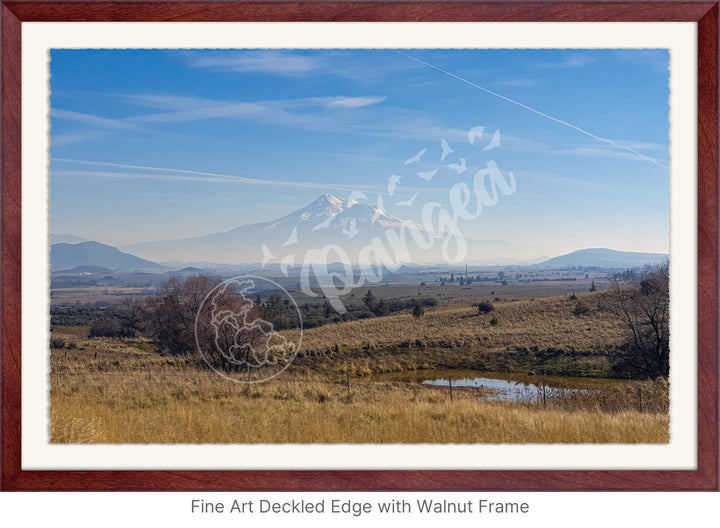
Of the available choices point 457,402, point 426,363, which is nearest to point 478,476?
point 457,402

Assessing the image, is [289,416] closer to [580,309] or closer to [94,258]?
[94,258]

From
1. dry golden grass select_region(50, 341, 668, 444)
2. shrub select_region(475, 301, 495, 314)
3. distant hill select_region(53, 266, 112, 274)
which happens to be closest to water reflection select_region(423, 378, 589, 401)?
dry golden grass select_region(50, 341, 668, 444)

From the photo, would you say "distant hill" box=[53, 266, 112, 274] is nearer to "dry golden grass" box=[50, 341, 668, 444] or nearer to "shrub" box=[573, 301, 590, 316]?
"dry golden grass" box=[50, 341, 668, 444]

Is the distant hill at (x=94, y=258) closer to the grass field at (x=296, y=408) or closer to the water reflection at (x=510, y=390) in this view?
the grass field at (x=296, y=408)

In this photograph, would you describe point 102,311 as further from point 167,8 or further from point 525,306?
point 525,306

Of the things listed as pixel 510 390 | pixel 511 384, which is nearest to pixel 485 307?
pixel 511 384
